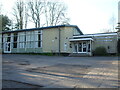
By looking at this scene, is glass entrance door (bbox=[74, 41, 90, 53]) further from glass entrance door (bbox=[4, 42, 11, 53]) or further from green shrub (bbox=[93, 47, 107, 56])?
glass entrance door (bbox=[4, 42, 11, 53])

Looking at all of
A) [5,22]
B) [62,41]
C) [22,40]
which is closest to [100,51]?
[62,41]

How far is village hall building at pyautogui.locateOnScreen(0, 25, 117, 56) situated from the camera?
23.4 m

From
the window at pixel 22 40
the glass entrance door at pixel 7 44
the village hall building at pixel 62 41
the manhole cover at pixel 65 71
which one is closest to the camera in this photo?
the manhole cover at pixel 65 71

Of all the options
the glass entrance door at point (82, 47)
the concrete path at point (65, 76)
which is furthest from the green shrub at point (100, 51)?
the concrete path at point (65, 76)

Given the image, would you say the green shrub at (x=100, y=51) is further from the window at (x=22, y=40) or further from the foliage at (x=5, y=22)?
the foliage at (x=5, y=22)

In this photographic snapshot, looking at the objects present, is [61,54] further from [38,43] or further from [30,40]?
[30,40]

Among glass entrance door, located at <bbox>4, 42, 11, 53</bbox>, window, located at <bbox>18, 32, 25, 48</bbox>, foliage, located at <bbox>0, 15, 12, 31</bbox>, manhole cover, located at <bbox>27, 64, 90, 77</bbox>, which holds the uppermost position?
foliage, located at <bbox>0, 15, 12, 31</bbox>

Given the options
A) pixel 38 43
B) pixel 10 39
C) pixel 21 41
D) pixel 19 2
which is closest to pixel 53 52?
pixel 38 43

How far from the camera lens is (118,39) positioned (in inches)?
897

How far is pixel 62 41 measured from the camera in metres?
24.1

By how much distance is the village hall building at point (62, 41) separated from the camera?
923 inches

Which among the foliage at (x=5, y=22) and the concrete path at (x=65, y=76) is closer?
the concrete path at (x=65, y=76)

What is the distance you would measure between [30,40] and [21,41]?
→ 90.1 inches

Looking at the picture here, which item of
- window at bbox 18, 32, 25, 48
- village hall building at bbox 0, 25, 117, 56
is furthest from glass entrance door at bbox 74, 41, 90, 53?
window at bbox 18, 32, 25, 48
